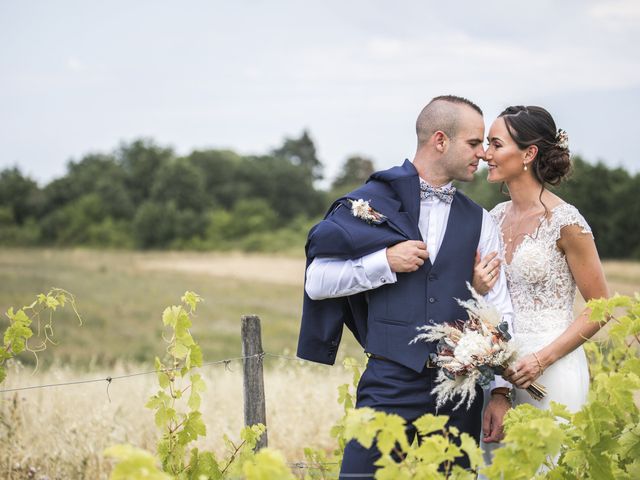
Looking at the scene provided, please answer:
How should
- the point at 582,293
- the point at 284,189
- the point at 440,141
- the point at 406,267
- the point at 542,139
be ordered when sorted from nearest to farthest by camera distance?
the point at 406,267 → the point at 440,141 → the point at 582,293 → the point at 542,139 → the point at 284,189

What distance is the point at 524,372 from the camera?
3828 millimetres

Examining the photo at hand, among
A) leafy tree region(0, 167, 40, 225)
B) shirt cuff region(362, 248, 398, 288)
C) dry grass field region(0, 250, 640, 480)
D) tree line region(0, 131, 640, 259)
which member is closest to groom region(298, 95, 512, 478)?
shirt cuff region(362, 248, 398, 288)

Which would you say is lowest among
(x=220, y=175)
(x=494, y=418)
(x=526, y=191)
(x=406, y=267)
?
(x=494, y=418)

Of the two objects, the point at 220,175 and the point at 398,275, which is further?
the point at 220,175

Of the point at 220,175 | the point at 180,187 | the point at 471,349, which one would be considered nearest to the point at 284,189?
the point at 220,175

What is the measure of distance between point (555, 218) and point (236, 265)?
4486cm

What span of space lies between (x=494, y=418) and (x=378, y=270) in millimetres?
1030

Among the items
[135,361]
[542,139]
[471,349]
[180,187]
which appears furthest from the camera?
[180,187]

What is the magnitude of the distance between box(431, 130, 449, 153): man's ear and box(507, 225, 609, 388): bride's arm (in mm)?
888

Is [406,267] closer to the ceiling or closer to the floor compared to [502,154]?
closer to the floor

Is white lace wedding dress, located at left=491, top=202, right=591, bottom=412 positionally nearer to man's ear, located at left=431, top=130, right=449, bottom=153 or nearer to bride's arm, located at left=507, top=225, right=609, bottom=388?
bride's arm, located at left=507, top=225, right=609, bottom=388

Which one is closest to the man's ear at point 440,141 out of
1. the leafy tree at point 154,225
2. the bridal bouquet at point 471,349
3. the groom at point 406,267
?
the groom at point 406,267

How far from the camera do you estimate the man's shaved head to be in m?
3.79

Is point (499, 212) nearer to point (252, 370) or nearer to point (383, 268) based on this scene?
point (383, 268)
